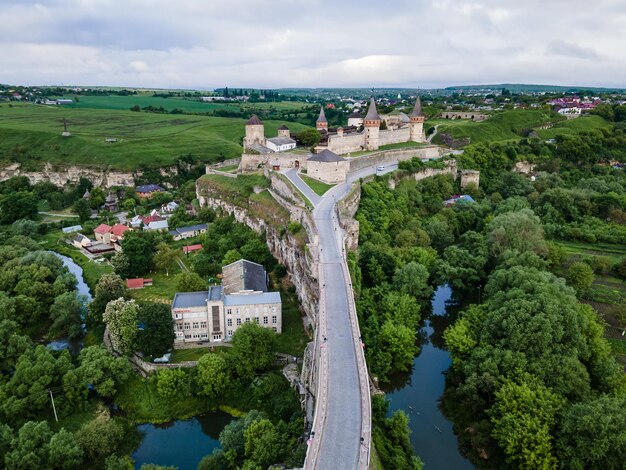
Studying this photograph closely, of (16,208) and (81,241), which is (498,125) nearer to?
(81,241)

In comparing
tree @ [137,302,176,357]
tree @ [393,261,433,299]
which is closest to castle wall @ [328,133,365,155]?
tree @ [393,261,433,299]

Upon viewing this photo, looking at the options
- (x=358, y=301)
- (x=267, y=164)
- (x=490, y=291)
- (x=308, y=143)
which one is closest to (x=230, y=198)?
(x=267, y=164)

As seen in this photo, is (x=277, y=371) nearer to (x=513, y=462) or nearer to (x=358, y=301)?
(x=358, y=301)

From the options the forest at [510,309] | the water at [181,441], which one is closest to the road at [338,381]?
the forest at [510,309]

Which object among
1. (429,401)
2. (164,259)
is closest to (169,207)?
(164,259)

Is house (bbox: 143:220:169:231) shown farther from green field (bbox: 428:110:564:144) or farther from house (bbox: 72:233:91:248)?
green field (bbox: 428:110:564:144)

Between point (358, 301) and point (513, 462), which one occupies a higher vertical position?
point (358, 301)
